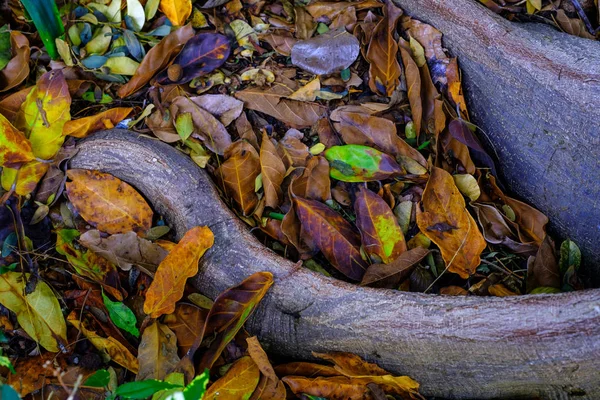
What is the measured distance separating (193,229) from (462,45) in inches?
45.4

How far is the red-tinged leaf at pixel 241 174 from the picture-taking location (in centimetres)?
194

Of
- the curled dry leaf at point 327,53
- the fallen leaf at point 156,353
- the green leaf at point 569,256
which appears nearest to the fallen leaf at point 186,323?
the fallen leaf at point 156,353

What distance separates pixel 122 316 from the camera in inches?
69.6

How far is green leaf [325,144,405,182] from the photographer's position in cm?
192

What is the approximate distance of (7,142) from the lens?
185 cm

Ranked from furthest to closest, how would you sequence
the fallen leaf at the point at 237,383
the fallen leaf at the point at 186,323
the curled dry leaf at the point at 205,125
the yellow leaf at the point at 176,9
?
the yellow leaf at the point at 176,9 < the curled dry leaf at the point at 205,125 < the fallen leaf at the point at 186,323 < the fallen leaf at the point at 237,383

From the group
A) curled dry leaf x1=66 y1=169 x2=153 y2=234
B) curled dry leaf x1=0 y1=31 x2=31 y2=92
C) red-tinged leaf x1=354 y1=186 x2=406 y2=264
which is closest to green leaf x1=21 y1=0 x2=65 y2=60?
curled dry leaf x1=0 y1=31 x2=31 y2=92

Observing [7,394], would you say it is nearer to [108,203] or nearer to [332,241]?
[108,203]

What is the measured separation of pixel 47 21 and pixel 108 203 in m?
0.66

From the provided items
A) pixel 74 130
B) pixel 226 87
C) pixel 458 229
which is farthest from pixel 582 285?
pixel 74 130

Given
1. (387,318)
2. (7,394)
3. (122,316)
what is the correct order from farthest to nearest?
(122,316)
(387,318)
(7,394)

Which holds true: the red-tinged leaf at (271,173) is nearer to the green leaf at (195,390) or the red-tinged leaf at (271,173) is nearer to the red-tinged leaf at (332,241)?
the red-tinged leaf at (332,241)

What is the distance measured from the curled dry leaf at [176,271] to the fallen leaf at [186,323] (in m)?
0.05

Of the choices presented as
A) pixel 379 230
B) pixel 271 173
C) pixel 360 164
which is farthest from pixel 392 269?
pixel 271 173
